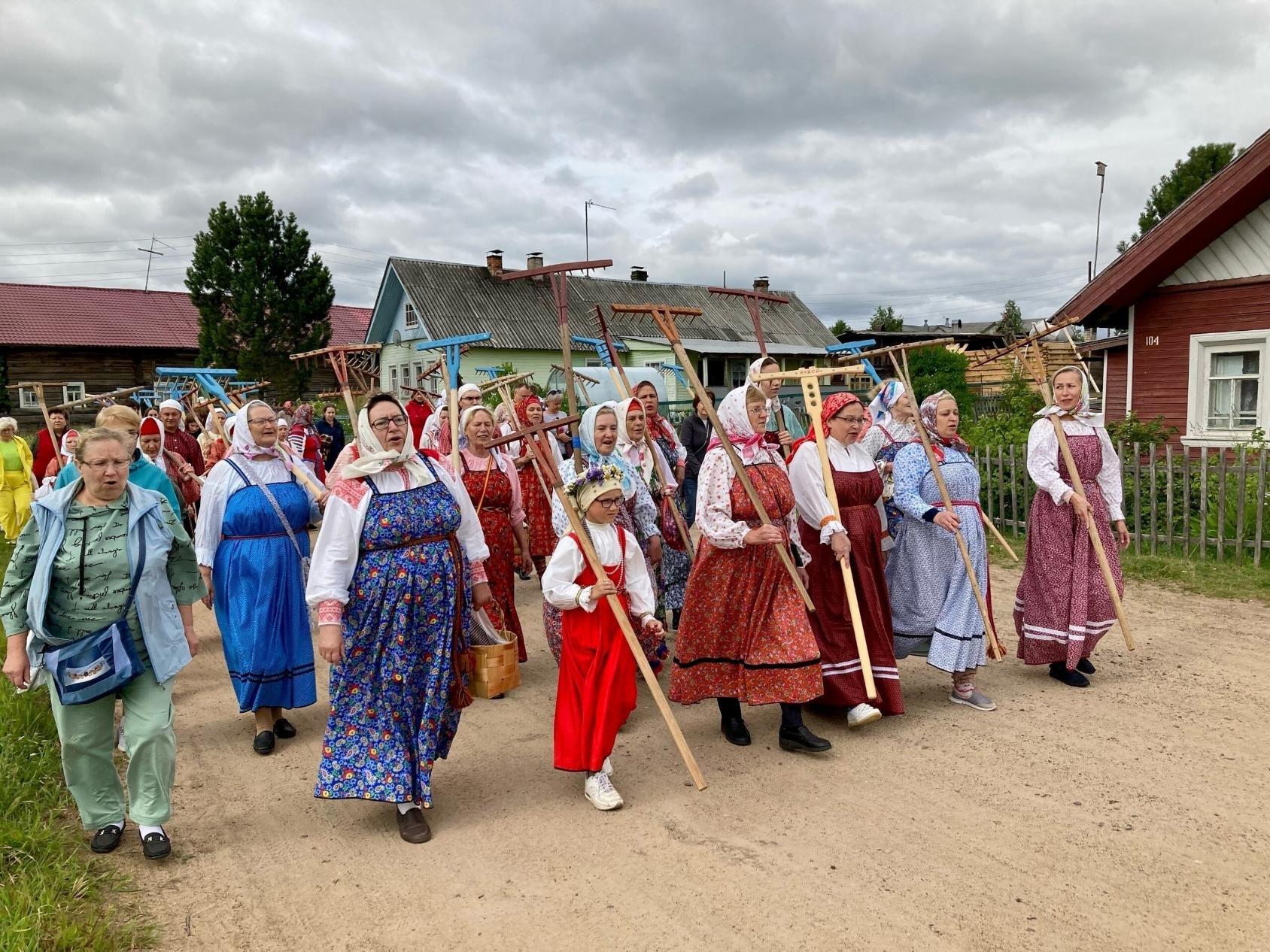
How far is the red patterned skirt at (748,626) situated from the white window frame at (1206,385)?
9.36 m

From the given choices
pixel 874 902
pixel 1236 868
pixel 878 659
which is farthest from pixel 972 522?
pixel 874 902

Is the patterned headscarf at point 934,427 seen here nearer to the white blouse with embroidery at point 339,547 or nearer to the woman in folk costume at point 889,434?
the woman in folk costume at point 889,434

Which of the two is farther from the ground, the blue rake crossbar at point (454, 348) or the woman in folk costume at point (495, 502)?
the blue rake crossbar at point (454, 348)

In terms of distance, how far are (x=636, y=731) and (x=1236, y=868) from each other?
8.82ft

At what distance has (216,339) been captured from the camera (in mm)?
31531

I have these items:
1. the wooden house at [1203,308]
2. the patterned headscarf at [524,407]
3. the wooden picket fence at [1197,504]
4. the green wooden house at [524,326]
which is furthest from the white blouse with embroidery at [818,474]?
the green wooden house at [524,326]

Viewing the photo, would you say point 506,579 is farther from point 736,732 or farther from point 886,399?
point 886,399

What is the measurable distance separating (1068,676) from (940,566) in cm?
118

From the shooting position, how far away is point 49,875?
325 centimetres

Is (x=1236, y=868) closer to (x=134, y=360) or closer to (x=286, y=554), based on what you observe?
(x=286, y=554)

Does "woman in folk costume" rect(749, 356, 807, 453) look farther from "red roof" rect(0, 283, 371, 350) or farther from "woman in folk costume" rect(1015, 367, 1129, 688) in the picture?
"red roof" rect(0, 283, 371, 350)

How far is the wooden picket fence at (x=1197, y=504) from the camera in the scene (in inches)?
320

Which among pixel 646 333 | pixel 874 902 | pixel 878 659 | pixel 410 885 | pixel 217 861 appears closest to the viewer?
pixel 874 902

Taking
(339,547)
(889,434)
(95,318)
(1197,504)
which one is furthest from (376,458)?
(95,318)
